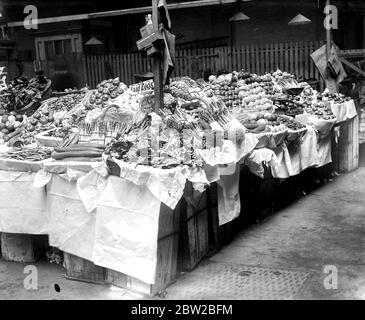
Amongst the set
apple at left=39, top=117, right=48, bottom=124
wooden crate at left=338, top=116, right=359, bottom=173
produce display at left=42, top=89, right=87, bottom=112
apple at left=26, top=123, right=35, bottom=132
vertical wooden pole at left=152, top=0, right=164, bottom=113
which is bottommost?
wooden crate at left=338, top=116, right=359, bottom=173

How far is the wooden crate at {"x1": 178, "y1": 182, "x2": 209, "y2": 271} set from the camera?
492cm

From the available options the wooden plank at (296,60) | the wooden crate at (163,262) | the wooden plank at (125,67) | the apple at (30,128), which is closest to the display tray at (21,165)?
the wooden crate at (163,262)

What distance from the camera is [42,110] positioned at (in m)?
7.57

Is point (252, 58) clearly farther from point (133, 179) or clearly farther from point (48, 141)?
point (133, 179)

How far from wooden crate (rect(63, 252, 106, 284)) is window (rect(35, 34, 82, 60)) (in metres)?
11.2

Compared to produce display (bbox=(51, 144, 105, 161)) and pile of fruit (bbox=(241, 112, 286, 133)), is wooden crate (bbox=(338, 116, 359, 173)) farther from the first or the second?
produce display (bbox=(51, 144, 105, 161))

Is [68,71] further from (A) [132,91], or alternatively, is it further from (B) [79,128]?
(B) [79,128]

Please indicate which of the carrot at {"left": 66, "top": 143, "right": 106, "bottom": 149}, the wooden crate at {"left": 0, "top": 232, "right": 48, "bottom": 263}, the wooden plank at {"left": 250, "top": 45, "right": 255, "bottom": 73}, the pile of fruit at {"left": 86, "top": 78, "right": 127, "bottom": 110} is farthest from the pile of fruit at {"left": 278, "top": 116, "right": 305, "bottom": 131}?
the wooden plank at {"left": 250, "top": 45, "right": 255, "bottom": 73}

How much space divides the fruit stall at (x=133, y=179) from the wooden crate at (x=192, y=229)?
0.01 meters

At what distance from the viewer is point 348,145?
9.22 m

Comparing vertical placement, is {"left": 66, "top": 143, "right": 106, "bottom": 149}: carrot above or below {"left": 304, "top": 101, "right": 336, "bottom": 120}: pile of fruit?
above

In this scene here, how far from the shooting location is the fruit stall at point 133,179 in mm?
4402

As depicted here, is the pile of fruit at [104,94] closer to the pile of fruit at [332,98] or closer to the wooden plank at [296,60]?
the pile of fruit at [332,98]

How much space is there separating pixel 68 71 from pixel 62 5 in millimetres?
2201
